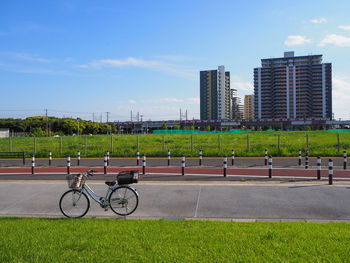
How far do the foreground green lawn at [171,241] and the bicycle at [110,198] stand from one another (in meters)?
0.80

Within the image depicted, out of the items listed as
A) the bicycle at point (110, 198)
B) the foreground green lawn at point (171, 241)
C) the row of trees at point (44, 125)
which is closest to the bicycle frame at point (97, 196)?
the bicycle at point (110, 198)

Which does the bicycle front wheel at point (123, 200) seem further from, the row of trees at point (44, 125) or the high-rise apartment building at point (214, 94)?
the high-rise apartment building at point (214, 94)

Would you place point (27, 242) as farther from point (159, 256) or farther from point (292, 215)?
point (292, 215)

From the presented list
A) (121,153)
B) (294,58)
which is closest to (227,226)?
(121,153)

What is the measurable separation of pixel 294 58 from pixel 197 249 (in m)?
173

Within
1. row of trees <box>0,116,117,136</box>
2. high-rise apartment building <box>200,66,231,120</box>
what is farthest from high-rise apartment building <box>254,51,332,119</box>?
row of trees <box>0,116,117,136</box>

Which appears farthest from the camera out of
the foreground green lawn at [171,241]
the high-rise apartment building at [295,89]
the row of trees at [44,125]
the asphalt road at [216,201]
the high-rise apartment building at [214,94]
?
the high-rise apartment building at [214,94]

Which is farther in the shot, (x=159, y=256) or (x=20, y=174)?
(x=20, y=174)

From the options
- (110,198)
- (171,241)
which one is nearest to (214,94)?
(110,198)

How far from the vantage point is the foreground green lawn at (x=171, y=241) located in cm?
459

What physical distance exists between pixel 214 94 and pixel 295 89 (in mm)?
45451

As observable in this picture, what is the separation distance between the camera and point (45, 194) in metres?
10.0

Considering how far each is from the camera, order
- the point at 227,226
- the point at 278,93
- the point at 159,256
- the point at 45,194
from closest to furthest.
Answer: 1. the point at 159,256
2. the point at 227,226
3. the point at 45,194
4. the point at 278,93

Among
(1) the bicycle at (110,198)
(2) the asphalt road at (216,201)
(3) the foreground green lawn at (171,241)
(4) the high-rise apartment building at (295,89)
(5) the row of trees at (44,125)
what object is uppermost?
(4) the high-rise apartment building at (295,89)
